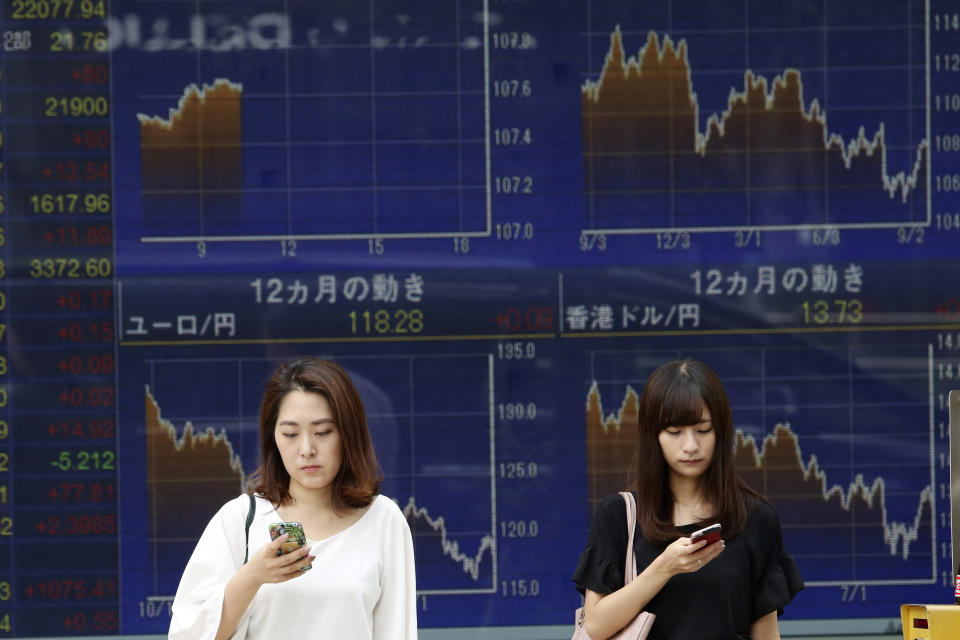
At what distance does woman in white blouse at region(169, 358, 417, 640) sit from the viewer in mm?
3389

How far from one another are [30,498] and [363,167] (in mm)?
2033

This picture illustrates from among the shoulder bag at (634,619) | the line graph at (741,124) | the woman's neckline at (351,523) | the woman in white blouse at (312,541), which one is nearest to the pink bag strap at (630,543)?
the shoulder bag at (634,619)

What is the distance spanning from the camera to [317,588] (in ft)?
11.1

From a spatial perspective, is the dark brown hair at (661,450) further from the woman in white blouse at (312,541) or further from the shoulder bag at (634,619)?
the woman in white blouse at (312,541)

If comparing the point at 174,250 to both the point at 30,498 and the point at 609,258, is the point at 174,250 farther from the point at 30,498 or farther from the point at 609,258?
the point at 609,258

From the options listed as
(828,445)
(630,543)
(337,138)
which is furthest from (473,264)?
(630,543)

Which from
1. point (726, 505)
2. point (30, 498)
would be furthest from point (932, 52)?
point (30, 498)

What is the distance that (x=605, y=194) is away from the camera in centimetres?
578

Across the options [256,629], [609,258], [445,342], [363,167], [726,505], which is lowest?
[256,629]

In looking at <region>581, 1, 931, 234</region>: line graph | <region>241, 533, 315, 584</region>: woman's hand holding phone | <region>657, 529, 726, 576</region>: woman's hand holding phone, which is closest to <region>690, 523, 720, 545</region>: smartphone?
<region>657, 529, 726, 576</region>: woman's hand holding phone

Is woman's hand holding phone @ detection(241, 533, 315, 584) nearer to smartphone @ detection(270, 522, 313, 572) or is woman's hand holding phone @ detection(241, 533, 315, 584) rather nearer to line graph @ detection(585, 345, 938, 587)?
smartphone @ detection(270, 522, 313, 572)

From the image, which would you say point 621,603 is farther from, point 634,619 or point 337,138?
point 337,138

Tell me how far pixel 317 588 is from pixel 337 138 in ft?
9.17

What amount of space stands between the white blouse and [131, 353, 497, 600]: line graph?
2202 mm
